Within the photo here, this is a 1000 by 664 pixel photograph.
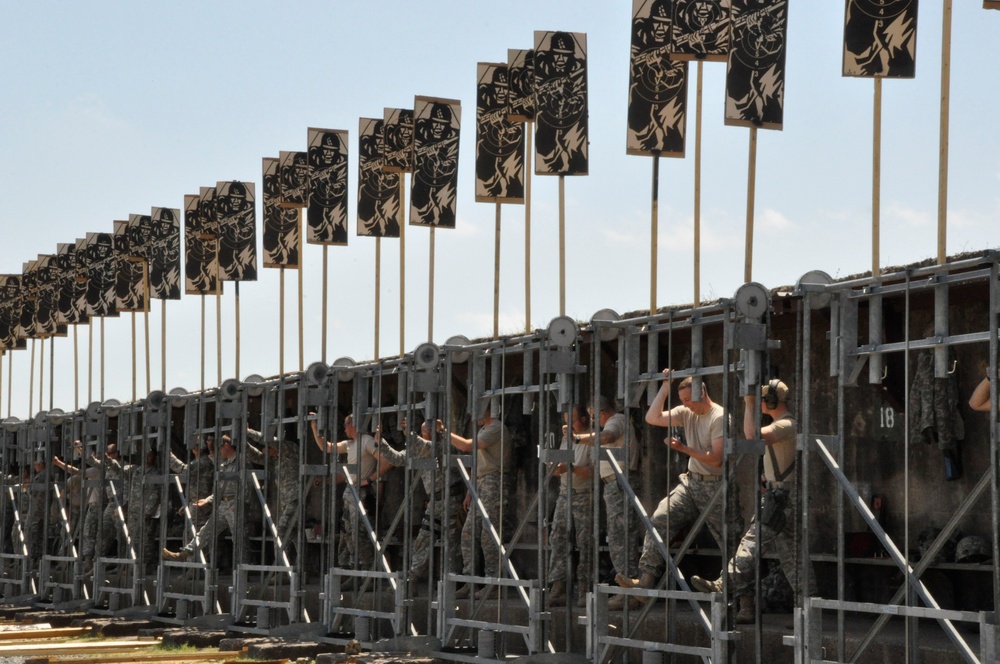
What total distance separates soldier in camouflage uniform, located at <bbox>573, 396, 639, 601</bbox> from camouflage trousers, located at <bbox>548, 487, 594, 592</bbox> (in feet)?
0.63

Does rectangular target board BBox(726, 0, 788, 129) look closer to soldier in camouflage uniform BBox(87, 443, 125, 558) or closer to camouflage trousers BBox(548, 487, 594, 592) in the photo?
camouflage trousers BBox(548, 487, 594, 592)

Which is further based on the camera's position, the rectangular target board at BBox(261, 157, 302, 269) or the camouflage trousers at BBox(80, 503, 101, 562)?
the camouflage trousers at BBox(80, 503, 101, 562)

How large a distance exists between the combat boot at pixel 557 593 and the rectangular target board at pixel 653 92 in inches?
162

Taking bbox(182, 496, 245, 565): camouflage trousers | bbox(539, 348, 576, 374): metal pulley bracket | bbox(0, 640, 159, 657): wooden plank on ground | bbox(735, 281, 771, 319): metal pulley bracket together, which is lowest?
bbox(0, 640, 159, 657): wooden plank on ground

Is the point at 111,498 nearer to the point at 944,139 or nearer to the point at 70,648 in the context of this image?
the point at 70,648

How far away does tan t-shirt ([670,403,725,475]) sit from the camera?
1175 centimetres

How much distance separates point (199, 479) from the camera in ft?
64.3

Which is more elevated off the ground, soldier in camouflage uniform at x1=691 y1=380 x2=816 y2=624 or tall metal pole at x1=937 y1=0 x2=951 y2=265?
tall metal pole at x1=937 y1=0 x2=951 y2=265

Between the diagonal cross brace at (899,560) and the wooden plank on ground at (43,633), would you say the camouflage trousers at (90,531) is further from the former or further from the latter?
the diagonal cross brace at (899,560)

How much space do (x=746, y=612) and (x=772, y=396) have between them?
1702 mm

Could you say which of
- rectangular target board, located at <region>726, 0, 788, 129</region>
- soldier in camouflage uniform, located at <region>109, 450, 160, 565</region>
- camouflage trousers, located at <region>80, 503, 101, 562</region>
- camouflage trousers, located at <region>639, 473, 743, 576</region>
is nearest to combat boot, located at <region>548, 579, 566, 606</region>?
camouflage trousers, located at <region>639, 473, 743, 576</region>

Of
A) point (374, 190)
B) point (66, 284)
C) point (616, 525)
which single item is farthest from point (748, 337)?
point (66, 284)

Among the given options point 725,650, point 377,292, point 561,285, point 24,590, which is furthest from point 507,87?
point 24,590

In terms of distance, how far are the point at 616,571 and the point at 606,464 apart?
3.01 feet
